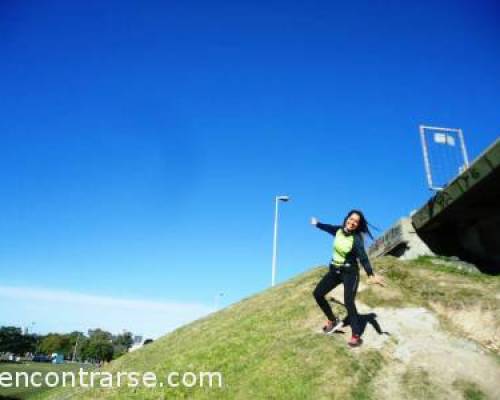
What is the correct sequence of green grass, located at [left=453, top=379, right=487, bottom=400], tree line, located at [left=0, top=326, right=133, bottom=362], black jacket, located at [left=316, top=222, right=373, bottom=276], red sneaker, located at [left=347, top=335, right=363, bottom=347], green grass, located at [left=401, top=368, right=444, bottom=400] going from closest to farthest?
green grass, located at [left=453, top=379, right=487, bottom=400] → green grass, located at [left=401, top=368, right=444, bottom=400] → black jacket, located at [left=316, top=222, right=373, bottom=276] → red sneaker, located at [left=347, top=335, right=363, bottom=347] → tree line, located at [left=0, top=326, right=133, bottom=362]

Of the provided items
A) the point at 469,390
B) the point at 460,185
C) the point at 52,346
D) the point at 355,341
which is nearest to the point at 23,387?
the point at 355,341

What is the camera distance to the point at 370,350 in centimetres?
952

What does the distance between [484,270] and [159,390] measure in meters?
12.1

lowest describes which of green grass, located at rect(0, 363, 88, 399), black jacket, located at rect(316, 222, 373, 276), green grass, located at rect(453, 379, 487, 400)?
green grass, located at rect(0, 363, 88, 399)

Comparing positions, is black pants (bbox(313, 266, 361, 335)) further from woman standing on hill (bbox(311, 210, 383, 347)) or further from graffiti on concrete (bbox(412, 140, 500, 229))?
graffiti on concrete (bbox(412, 140, 500, 229))

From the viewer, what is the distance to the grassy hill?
818 cm

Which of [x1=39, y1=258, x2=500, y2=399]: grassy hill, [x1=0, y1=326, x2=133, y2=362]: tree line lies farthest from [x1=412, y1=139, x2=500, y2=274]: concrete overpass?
[x1=0, y1=326, x2=133, y2=362]: tree line

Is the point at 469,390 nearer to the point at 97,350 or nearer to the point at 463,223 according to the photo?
the point at 463,223

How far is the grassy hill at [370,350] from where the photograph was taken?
8.18 meters

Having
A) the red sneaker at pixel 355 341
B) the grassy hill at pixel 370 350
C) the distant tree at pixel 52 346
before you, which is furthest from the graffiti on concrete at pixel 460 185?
the distant tree at pixel 52 346

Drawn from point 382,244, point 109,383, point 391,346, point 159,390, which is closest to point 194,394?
point 159,390

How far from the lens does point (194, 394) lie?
28.8 ft

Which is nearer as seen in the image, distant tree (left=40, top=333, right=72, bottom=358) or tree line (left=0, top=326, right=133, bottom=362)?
tree line (left=0, top=326, right=133, bottom=362)

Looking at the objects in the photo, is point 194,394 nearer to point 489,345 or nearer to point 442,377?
point 442,377
